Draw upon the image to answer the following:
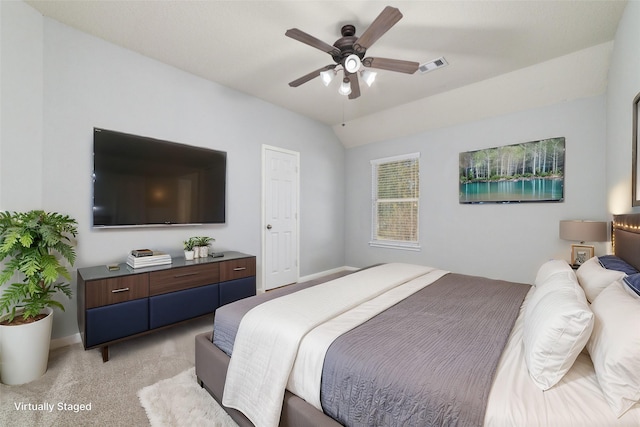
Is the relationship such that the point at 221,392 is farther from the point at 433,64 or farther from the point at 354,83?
the point at 433,64

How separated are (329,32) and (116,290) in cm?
284

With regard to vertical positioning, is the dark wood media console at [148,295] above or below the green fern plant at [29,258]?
below

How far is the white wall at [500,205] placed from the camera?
3074 mm

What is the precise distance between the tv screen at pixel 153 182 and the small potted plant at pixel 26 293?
55 centimetres

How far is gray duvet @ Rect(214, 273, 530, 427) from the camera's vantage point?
922 millimetres

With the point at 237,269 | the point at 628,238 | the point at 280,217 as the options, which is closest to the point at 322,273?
the point at 280,217

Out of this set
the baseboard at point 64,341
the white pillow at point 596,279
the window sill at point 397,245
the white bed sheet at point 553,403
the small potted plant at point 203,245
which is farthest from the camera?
the window sill at point 397,245

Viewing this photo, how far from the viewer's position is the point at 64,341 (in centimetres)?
236

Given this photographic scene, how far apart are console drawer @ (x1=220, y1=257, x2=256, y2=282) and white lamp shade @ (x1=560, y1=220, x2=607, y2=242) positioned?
3422 millimetres

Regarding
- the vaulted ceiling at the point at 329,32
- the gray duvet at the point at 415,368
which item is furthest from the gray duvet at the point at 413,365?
the vaulted ceiling at the point at 329,32

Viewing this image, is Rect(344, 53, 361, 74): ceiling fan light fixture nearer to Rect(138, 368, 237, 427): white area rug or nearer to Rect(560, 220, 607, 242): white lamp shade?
Rect(138, 368, 237, 427): white area rug

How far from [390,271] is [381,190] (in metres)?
2.68

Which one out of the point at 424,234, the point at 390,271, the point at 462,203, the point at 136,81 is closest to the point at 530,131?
the point at 462,203

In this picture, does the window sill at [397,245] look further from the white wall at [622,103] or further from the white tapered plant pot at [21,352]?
the white tapered plant pot at [21,352]
